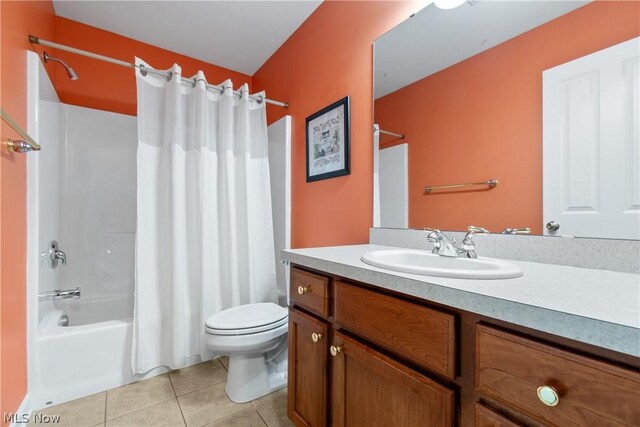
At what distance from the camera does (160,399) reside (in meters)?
1.51

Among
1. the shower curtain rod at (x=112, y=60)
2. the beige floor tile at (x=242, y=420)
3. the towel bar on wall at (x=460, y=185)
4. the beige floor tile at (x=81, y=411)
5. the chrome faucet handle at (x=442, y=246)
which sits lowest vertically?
the beige floor tile at (x=242, y=420)

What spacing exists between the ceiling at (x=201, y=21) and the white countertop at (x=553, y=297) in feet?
6.55

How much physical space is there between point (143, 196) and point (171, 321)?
795 millimetres

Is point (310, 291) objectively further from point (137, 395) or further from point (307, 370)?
point (137, 395)

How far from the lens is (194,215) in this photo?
1833 mm

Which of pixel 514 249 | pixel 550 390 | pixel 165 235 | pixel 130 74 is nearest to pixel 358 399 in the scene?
pixel 550 390

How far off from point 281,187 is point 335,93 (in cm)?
86

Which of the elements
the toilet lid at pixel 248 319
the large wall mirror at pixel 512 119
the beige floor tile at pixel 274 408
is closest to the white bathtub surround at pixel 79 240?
the toilet lid at pixel 248 319

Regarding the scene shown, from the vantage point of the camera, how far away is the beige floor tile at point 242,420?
52.5 inches

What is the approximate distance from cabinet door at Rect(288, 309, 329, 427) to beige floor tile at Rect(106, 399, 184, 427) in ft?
2.03

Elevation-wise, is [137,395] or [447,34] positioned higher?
[447,34]

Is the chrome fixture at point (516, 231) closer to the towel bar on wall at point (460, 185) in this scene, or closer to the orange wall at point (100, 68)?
the towel bar on wall at point (460, 185)

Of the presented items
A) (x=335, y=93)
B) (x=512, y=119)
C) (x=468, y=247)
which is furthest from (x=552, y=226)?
(x=335, y=93)

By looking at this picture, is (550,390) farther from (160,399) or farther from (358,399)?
(160,399)
